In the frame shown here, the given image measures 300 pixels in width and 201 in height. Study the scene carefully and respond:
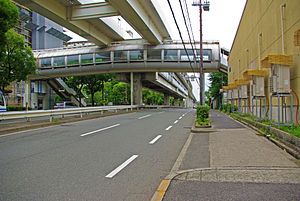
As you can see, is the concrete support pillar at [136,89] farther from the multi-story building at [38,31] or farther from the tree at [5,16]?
the multi-story building at [38,31]

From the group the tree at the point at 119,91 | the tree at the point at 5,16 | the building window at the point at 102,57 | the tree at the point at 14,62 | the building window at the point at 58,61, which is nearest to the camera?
the tree at the point at 5,16

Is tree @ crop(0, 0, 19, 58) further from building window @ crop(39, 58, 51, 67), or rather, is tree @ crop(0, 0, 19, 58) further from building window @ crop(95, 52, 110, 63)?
building window @ crop(39, 58, 51, 67)

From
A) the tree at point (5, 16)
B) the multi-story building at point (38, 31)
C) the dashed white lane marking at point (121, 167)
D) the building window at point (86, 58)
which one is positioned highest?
the multi-story building at point (38, 31)

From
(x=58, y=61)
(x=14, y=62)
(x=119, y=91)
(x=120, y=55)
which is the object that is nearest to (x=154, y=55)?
(x=120, y=55)

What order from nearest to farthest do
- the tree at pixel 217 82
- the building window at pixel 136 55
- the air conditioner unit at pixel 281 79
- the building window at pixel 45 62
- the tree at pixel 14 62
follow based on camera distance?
the air conditioner unit at pixel 281 79
the tree at pixel 14 62
the building window at pixel 136 55
the building window at pixel 45 62
the tree at pixel 217 82

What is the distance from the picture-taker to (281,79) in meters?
8.86

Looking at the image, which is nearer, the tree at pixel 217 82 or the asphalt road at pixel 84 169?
the asphalt road at pixel 84 169

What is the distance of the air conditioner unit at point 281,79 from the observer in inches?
347

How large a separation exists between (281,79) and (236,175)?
575cm

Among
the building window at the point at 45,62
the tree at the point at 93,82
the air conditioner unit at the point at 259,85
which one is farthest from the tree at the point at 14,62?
the air conditioner unit at the point at 259,85

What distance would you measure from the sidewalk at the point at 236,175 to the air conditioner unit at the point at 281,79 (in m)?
2.60

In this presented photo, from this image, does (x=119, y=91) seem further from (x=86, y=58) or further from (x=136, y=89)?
(x=86, y=58)

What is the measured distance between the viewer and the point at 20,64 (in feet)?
87.4

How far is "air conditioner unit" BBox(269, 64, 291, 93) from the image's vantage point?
8812 millimetres
